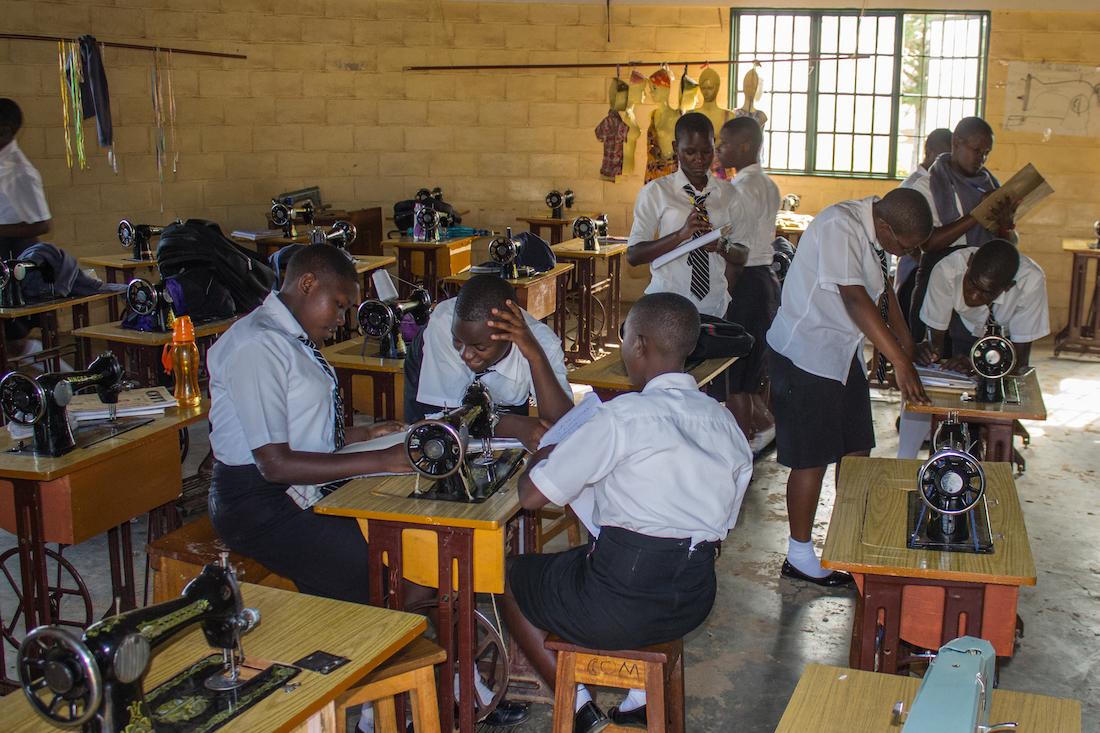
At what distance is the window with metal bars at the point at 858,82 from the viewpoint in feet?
30.8

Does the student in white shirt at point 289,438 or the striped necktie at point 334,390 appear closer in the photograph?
the student in white shirt at point 289,438

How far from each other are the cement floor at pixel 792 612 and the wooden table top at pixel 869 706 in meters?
1.33

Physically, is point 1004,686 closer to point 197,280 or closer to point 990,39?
point 197,280

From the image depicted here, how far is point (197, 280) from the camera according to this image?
231 inches

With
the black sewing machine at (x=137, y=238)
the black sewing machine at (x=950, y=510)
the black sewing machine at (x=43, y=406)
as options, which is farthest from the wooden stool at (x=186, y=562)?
the black sewing machine at (x=137, y=238)

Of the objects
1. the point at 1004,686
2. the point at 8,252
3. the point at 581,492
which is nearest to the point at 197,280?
the point at 8,252

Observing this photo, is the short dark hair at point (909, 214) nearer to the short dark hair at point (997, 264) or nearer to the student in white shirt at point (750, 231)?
the short dark hair at point (997, 264)

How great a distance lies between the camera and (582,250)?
26.3 ft

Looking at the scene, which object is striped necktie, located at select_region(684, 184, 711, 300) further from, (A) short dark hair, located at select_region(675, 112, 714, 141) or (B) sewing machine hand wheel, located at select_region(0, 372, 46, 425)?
(B) sewing machine hand wheel, located at select_region(0, 372, 46, 425)

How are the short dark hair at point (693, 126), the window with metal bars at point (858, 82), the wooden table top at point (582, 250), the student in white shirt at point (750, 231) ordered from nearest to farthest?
the short dark hair at point (693, 126)
the student in white shirt at point (750, 231)
the wooden table top at point (582, 250)
the window with metal bars at point (858, 82)

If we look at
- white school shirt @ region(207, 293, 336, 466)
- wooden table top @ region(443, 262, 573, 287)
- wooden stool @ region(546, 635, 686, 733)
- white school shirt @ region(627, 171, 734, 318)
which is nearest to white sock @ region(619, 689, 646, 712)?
wooden stool @ region(546, 635, 686, 733)

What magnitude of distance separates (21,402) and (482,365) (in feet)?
4.47

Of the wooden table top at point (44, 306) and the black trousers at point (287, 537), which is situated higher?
the wooden table top at point (44, 306)

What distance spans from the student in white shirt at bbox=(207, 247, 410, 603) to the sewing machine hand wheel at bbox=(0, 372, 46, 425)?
567 mm
